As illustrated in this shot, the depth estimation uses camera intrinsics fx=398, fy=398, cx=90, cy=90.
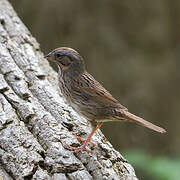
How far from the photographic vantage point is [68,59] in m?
4.91

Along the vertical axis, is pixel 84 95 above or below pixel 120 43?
below

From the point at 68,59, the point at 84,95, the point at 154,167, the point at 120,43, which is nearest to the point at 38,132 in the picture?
the point at 84,95

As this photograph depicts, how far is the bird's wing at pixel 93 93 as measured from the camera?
4.76 meters

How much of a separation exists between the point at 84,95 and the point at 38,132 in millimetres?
843

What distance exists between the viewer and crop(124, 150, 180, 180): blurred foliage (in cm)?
664

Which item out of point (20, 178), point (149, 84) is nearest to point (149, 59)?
point (149, 84)

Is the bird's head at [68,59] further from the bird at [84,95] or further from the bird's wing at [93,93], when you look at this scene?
the bird's wing at [93,93]

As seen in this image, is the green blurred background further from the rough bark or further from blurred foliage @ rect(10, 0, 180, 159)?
the rough bark

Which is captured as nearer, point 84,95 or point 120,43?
point 84,95

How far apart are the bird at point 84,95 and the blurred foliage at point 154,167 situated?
2.25 meters

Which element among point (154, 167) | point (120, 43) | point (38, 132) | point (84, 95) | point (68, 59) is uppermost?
point (120, 43)

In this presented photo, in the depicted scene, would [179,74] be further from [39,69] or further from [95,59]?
[39,69]

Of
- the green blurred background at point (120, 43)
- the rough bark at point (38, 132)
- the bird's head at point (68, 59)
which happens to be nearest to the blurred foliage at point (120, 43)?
the green blurred background at point (120, 43)

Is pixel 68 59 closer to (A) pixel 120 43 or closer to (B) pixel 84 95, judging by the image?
(B) pixel 84 95
